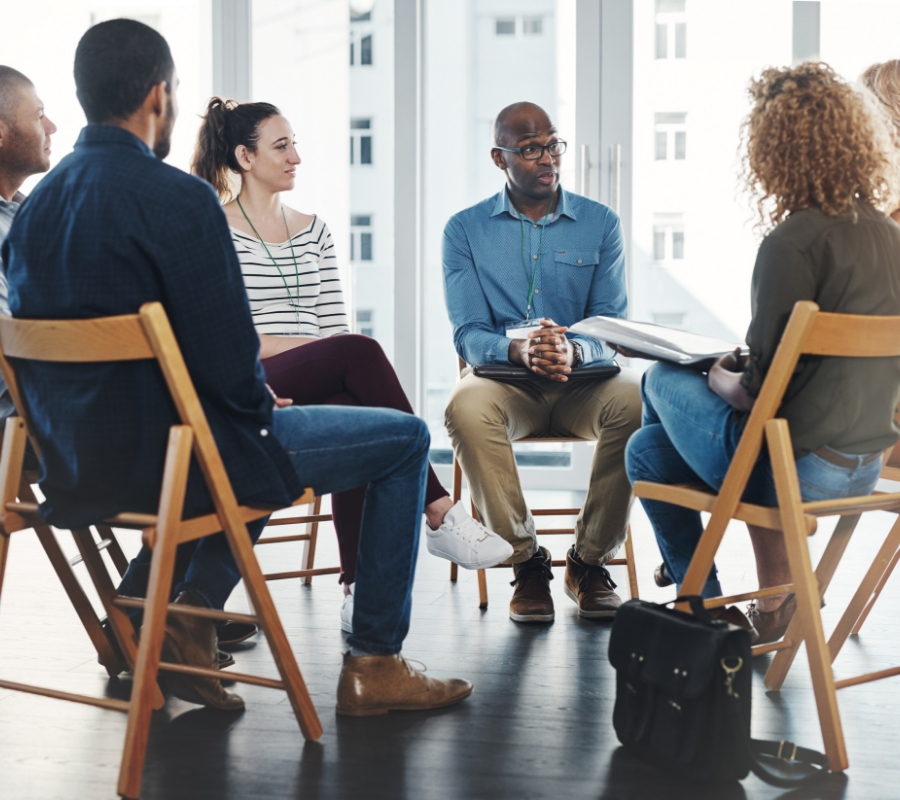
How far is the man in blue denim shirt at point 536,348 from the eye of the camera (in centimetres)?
251

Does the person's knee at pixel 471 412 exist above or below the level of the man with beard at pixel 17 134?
below

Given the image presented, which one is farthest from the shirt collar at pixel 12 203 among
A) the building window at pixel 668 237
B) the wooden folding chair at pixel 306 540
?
the building window at pixel 668 237

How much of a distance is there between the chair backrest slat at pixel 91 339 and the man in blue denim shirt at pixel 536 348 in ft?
3.93

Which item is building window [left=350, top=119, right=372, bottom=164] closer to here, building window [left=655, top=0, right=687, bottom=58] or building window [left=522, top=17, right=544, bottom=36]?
building window [left=522, top=17, right=544, bottom=36]

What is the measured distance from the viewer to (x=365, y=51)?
4.37 m

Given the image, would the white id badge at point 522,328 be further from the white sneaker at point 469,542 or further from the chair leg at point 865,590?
the chair leg at point 865,590

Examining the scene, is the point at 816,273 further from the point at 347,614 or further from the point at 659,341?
the point at 347,614

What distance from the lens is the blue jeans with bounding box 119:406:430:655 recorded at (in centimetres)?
170

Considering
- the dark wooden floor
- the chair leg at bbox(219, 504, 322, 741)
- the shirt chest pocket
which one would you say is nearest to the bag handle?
the dark wooden floor

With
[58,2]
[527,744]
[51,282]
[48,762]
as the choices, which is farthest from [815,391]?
[58,2]

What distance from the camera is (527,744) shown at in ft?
5.65

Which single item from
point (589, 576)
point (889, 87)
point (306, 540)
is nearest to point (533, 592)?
point (589, 576)

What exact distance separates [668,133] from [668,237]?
459mm

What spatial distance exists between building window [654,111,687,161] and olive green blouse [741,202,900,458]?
2.61 metres
